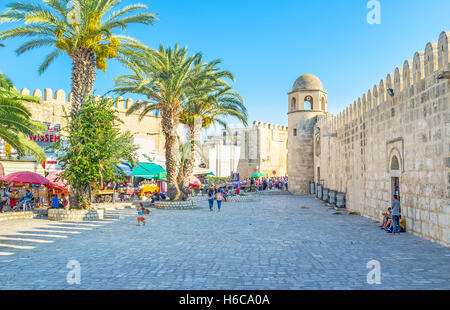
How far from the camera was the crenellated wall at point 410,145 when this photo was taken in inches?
321

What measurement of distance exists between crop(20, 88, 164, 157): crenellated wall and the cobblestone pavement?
10.9m

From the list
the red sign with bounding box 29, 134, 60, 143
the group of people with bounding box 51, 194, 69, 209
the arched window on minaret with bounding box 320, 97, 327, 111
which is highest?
the arched window on minaret with bounding box 320, 97, 327, 111

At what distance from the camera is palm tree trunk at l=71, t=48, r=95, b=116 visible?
13.8 m

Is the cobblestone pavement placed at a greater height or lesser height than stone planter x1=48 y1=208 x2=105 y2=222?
lesser

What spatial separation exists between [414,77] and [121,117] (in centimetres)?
2666

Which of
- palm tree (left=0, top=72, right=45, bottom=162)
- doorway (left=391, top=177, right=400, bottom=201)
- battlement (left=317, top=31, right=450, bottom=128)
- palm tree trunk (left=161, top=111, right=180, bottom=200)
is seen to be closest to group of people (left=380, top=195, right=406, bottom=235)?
doorway (left=391, top=177, right=400, bottom=201)

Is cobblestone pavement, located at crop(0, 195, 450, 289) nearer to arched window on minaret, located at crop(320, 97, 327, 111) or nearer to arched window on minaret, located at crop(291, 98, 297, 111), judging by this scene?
arched window on minaret, located at crop(291, 98, 297, 111)

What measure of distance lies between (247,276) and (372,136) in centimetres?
952

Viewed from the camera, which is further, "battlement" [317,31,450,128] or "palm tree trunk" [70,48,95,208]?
"palm tree trunk" [70,48,95,208]

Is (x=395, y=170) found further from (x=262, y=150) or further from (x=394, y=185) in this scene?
(x=262, y=150)

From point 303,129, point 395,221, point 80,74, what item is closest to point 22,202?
point 80,74

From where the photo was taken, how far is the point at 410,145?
991 centimetres

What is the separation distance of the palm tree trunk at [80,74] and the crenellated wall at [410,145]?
10.8m

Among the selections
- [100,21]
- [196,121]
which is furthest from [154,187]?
[100,21]
